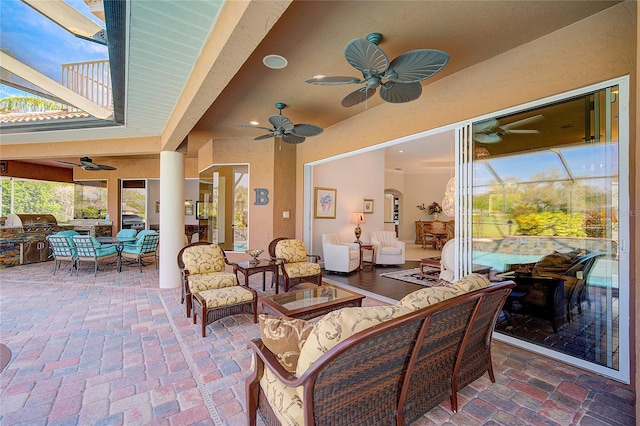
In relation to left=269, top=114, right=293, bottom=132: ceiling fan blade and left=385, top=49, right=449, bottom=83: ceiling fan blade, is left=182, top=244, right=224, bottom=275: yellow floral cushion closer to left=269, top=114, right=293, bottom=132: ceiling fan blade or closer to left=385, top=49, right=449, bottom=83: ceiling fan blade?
left=269, top=114, right=293, bottom=132: ceiling fan blade

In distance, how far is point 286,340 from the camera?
1.43m

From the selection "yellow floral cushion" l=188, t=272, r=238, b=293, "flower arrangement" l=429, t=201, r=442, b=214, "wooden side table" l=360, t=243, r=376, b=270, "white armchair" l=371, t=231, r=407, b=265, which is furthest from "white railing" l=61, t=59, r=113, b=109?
"flower arrangement" l=429, t=201, r=442, b=214

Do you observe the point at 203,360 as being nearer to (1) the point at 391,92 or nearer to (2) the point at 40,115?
(1) the point at 391,92

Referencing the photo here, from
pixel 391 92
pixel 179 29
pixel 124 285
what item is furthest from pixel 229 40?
pixel 124 285

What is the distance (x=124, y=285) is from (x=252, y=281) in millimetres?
2299

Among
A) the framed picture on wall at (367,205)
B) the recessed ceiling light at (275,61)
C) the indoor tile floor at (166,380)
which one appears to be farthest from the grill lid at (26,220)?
the framed picture on wall at (367,205)

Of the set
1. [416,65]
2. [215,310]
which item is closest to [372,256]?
[215,310]

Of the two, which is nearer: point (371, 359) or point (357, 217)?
point (371, 359)

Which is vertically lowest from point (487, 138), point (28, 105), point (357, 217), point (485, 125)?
point (357, 217)

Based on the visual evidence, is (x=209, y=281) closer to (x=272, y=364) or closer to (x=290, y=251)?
(x=290, y=251)

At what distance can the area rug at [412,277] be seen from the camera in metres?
5.24

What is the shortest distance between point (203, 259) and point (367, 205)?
16.2 ft

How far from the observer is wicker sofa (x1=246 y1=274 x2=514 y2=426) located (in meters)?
1.18

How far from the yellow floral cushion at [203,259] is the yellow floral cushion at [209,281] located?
4.7 inches
